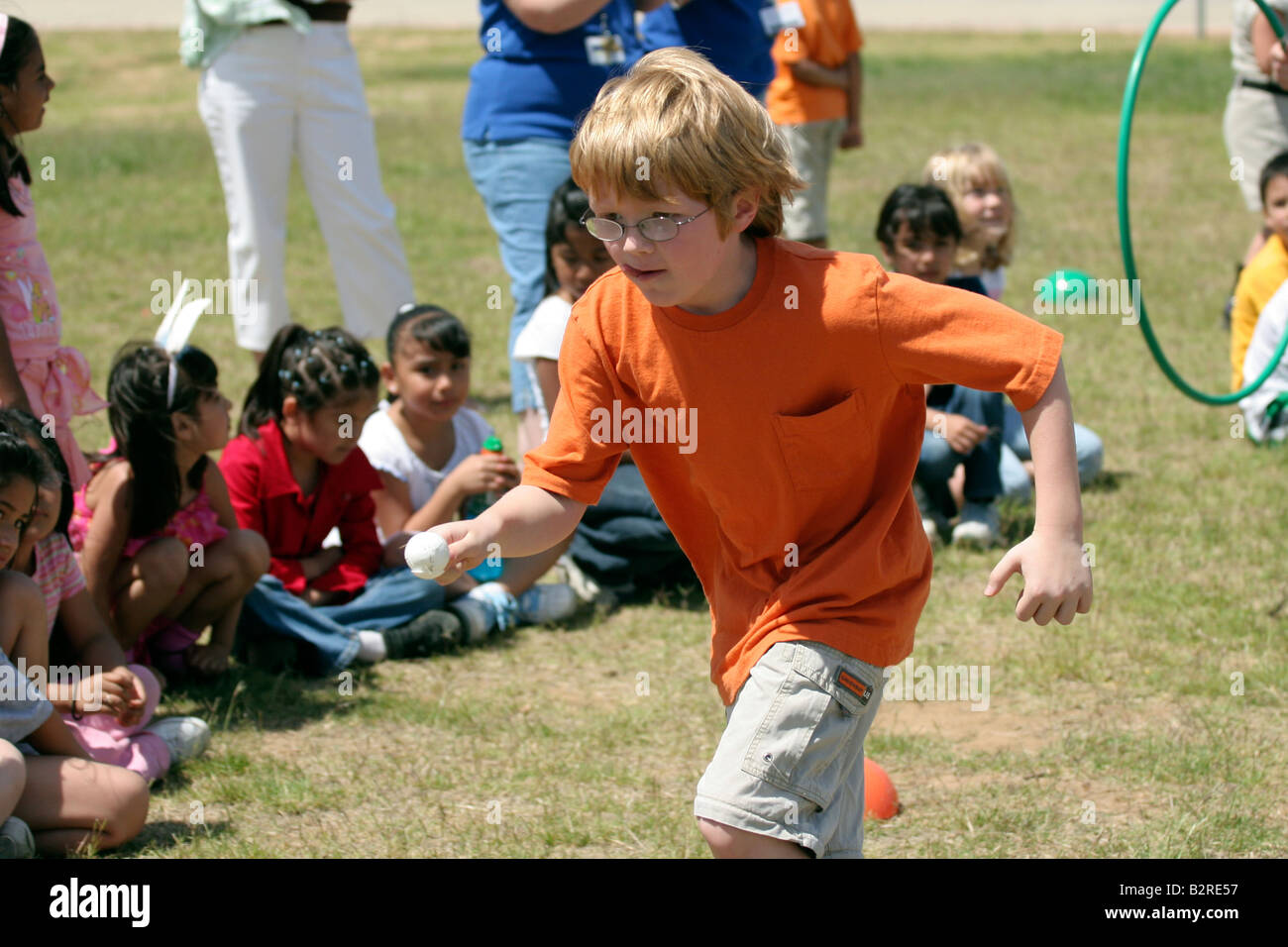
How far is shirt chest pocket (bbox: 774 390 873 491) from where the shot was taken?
261cm

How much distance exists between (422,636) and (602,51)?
2.29 m

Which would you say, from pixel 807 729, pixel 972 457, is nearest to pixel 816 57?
pixel 972 457

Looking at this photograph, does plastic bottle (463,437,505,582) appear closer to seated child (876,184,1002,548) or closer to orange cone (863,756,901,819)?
seated child (876,184,1002,548)

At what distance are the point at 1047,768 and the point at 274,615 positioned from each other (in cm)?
220

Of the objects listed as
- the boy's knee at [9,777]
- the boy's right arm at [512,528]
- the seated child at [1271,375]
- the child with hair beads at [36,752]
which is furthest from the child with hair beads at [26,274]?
the seated child at [1271,375]

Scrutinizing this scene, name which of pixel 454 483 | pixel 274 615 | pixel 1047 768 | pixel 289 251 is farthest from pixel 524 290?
pixel 289 251

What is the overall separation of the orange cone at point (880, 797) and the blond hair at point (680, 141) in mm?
1597

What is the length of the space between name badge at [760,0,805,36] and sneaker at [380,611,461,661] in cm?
302

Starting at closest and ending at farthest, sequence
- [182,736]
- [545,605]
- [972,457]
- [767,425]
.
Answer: [767,425] < [182,736] < [545,605] < [972,457]

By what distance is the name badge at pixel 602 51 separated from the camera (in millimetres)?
5469

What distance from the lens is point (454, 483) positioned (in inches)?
188

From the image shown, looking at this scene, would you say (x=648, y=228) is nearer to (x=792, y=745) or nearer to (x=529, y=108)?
(x=792, y=745)

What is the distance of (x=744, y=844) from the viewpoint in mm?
2549
